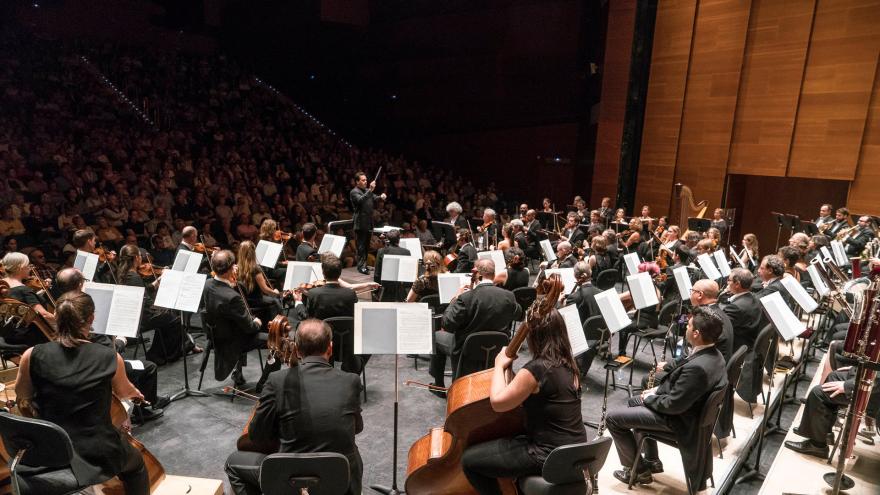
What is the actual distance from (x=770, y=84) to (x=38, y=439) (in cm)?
1401

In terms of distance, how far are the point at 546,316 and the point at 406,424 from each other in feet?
8.28

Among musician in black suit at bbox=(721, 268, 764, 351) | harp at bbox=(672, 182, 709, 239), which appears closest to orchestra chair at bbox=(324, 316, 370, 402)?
musician in black suit at bbox=(721, 268, 764, 351)

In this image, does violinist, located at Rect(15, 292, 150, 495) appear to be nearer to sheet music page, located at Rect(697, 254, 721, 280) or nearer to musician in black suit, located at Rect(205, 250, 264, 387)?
musician in black suit, located at Rect(205, 250, 264, 387)

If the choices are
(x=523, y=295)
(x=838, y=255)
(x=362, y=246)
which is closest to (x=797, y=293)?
(x=523, y=295)

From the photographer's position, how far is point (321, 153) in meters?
15.3

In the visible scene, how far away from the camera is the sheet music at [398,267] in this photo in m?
6.44

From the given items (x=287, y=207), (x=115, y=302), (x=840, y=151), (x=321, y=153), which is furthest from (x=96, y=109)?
(x=840, y=151)

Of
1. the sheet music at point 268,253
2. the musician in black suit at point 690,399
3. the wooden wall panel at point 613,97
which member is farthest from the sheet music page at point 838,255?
the sheet music at point 268,253

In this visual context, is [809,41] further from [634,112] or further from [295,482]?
[295,482]

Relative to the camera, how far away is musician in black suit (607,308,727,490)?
3.57 meters

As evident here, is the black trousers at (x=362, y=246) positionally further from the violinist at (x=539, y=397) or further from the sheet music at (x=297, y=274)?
the violinist at (x=539, y=397)

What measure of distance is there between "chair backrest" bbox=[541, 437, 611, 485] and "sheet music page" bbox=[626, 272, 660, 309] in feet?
9.72

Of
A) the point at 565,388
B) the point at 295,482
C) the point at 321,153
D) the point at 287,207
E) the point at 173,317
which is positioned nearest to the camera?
the point at 295,482

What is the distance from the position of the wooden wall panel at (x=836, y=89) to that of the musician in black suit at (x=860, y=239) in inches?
94.1
